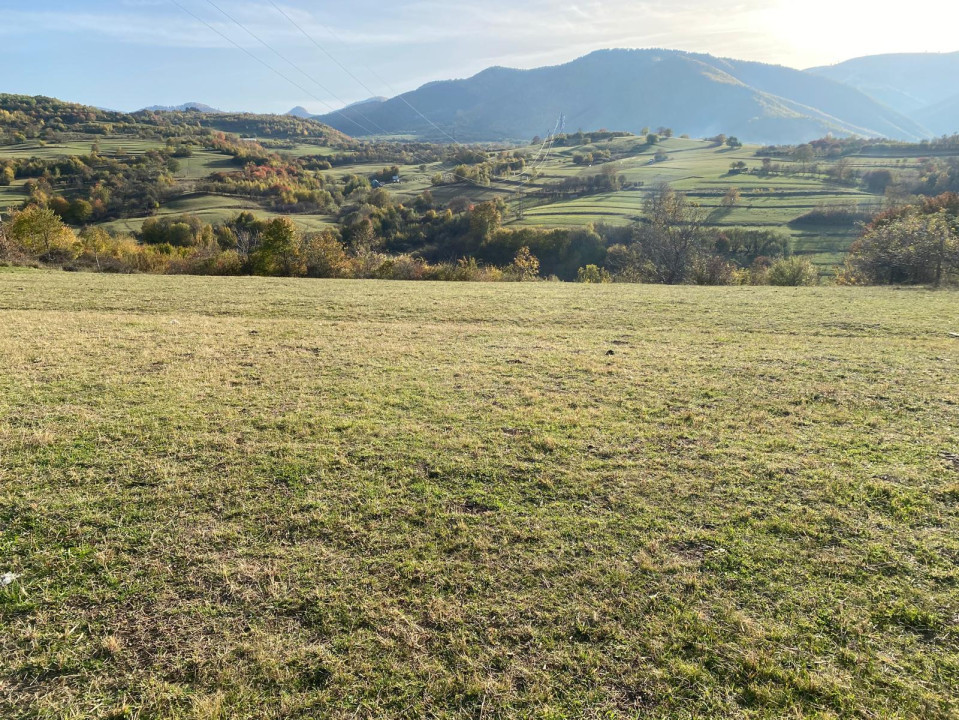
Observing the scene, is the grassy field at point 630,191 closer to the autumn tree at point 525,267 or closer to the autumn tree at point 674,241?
the autumn tree at point 525,267

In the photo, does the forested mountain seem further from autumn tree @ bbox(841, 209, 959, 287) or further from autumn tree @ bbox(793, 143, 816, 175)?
autumn tree @ bbox(841, 209, 959, 287)

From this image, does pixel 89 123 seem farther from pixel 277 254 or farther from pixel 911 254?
pixel 911 254

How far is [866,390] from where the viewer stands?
30.8ft

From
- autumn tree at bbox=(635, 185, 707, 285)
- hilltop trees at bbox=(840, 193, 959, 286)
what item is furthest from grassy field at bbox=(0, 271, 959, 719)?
autumn tree at bbox=(635, 185, 707, 285)

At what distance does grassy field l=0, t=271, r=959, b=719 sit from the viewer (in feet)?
12.3

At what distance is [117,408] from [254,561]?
527 centimetres

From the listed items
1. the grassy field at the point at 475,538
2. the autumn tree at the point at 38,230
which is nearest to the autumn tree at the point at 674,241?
the grassy field at the point at 475,538

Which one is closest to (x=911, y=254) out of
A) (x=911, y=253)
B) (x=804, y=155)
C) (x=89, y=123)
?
(x=911, y=253)

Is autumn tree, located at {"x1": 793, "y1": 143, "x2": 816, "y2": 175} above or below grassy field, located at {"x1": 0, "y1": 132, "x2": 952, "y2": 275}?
above

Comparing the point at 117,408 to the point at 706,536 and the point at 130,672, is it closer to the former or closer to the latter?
the point at 130,672

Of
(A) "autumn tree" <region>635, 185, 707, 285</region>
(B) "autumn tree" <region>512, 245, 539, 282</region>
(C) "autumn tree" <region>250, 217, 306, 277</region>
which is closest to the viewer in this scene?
(C) "autumn tree" <region>250, 217, 306, 277</region>

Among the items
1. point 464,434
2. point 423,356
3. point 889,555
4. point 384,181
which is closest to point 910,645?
point 889,555

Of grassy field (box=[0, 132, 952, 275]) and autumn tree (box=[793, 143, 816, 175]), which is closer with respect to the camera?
grassy field (box=[0, 132, 952, 275])

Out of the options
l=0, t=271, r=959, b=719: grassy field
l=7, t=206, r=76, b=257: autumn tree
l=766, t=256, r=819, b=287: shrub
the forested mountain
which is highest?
the forested mountain
